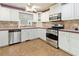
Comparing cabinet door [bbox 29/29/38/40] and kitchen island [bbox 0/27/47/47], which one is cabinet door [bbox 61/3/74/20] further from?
cabinet door [bbox 29/29/38/40]

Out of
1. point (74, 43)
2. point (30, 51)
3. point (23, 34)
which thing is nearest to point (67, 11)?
point (74, 43)

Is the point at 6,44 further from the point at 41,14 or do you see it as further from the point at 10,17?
the point at 41,14

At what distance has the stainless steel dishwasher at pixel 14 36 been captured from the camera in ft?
14.2

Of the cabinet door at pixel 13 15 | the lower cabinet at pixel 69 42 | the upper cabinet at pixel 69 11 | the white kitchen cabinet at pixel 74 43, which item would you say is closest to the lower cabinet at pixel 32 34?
the cabinet door at pixel 13 15

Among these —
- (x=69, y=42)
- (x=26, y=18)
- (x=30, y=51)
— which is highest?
(x=26, y=18)

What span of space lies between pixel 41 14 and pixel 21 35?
2330 mm

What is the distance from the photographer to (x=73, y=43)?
2.85 metres

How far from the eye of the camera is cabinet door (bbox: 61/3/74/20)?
3.41m

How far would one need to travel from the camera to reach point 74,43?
9.20ft

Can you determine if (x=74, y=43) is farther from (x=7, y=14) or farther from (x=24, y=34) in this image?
(x=7, y=14)

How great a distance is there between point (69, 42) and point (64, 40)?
1.00ft

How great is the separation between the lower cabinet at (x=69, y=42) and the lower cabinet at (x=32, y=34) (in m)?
1.83

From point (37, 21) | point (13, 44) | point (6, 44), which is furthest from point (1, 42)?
point (37, 21)

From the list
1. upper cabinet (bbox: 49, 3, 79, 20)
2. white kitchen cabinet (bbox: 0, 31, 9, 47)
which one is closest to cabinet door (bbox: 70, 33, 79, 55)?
upper cabinet (bbox: 49, 3, 79, 20)
